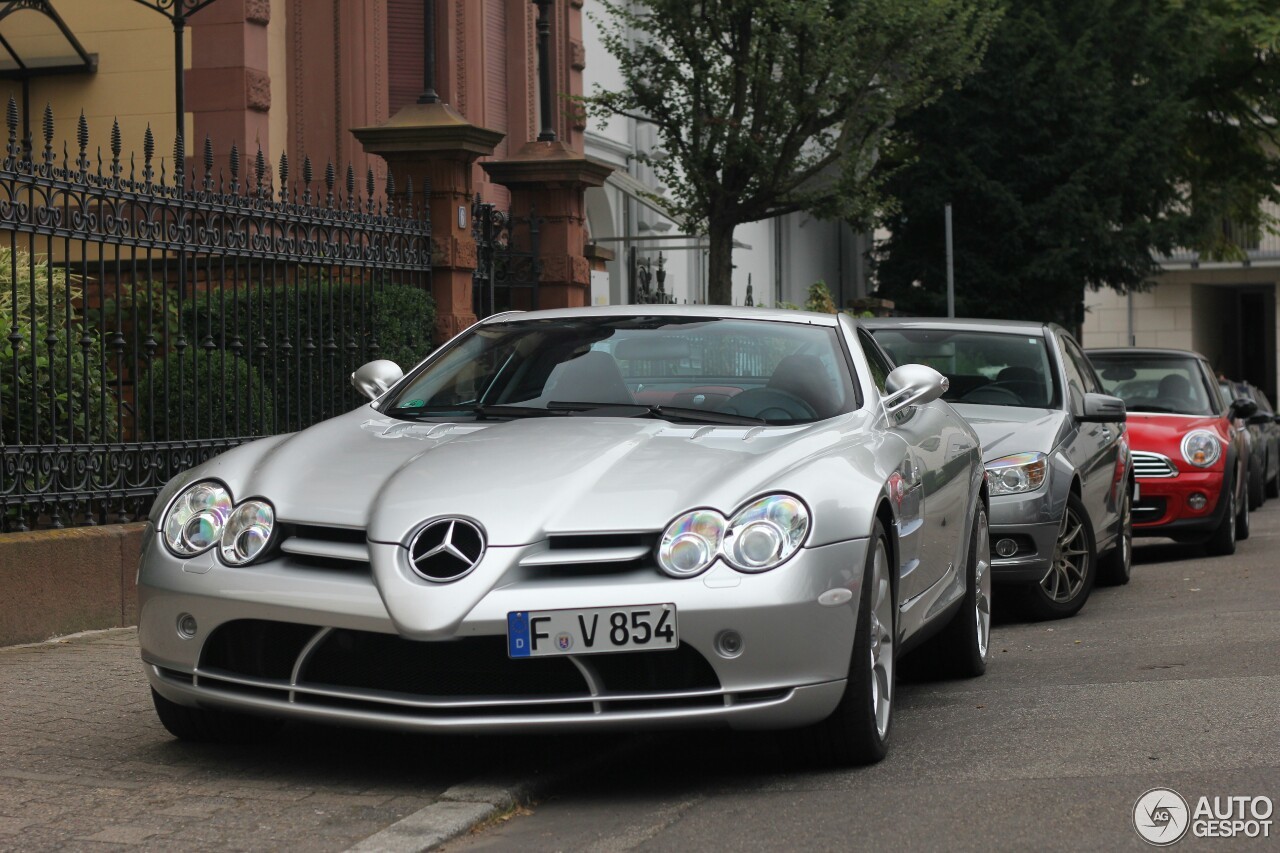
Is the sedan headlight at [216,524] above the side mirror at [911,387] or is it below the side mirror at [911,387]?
below

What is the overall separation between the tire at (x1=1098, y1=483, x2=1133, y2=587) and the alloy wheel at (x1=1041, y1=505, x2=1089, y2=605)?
4.84 feet

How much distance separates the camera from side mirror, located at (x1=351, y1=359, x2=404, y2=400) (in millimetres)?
6977

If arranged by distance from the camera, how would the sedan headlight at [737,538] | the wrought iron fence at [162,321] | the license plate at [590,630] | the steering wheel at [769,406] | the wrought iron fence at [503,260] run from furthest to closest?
1. the wrought iron fence at [503,260]
2. the wrought iron fence at [162,321]
3. the steering wheel at [769,406]
4. the sedan headlight at [737,538]
5. the license plate at [590,630]

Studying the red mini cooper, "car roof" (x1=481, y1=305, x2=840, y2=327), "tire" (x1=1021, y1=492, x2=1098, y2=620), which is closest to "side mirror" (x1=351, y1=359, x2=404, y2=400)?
"car roof" (x1=481, y1=305, x2=840, y2=327)

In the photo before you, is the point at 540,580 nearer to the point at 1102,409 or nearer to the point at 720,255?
the point at 1102,409

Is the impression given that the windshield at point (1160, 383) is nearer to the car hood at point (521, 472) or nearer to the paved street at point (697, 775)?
the paved street at point (697, 775)

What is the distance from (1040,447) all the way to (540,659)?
4936mm

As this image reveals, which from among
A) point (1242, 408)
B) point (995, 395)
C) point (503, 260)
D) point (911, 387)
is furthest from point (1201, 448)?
point (911, 387)

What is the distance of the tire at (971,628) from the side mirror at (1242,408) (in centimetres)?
757

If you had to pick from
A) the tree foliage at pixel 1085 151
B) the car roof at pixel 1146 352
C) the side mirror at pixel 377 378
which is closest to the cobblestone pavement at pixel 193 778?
the side mirror at pixel 377 378

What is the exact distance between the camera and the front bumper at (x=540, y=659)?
5.08m

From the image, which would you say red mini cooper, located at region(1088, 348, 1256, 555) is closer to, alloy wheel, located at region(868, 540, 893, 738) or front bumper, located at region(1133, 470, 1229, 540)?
front bumper, located at region(1133, 470, 1229, 540)

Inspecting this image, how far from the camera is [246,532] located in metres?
5.42

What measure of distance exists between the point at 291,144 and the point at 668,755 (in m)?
13.2
